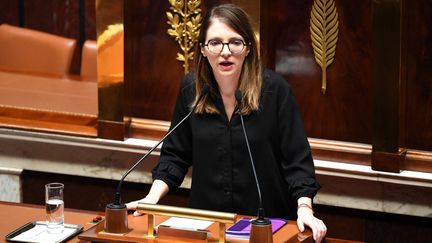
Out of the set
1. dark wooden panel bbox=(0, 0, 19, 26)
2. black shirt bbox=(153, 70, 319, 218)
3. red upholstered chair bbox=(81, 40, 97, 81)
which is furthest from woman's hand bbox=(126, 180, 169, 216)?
dark wooden panel bbox=(0, 0, 19, 26)

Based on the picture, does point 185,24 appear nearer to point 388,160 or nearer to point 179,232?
point 388,160

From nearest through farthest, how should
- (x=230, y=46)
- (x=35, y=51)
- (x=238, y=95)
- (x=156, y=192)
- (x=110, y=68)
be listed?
(x=238, y=95) < (x=230, y=46) < (x=156, y=192) < (x=110, y=68) < (x=35, y=51)

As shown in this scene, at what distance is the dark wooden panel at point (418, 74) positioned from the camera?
154 inches

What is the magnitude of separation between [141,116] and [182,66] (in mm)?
297

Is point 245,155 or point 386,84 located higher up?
point 386,84

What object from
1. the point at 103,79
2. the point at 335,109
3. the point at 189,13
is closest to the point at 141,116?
the point at 103,79

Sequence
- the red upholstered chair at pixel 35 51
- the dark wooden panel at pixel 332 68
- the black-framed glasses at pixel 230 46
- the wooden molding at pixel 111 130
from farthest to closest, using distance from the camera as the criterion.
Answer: the red upholstered chair at pixel 35 51, the wooden molding at pixel 111 130, the dark wooden panel at pixel 332 68, the black-framed glasses at pixel 230 46

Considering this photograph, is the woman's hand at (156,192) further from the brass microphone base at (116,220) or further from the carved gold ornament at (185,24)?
the carved gold ornament at (185,24)

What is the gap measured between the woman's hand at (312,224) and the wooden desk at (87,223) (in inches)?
0.7

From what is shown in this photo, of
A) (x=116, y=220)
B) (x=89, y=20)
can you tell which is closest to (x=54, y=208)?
(x=116, y=220)

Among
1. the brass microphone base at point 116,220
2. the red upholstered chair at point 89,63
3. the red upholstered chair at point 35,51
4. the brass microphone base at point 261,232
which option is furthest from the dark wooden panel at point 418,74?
the red upholstered chair at point 35,51

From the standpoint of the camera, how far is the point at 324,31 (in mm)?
4059

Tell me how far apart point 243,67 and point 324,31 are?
0.85 metres

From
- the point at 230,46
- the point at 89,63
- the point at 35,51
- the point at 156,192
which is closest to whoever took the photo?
the point at 230,46
